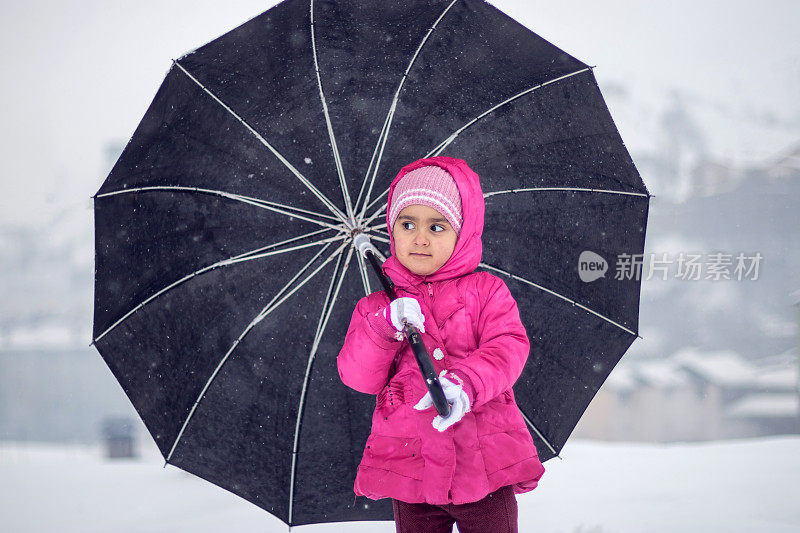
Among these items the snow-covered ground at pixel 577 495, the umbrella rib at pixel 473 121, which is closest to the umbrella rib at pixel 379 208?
the umbrella rib at pixel 473 121

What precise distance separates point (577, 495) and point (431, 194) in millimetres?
2464

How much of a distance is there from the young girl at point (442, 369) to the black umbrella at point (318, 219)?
0.70ft

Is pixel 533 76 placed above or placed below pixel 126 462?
above

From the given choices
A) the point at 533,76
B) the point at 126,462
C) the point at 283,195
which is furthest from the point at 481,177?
the point at 126,462

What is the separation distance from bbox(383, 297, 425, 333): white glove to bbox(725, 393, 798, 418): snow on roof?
5.93 m

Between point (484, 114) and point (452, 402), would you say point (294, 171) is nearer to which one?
point (484, 114)

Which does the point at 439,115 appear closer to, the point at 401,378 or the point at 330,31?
the point at 330,31

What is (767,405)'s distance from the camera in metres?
6.20

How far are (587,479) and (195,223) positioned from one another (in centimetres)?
275

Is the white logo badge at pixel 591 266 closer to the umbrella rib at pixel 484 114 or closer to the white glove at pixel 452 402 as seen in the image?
the umbrella rib at pixel 484 114

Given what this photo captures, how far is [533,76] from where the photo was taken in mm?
1735

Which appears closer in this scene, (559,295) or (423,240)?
(423,240)

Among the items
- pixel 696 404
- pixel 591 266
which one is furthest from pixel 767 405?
pixel 591 266

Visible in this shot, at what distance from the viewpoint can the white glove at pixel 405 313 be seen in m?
1.25
